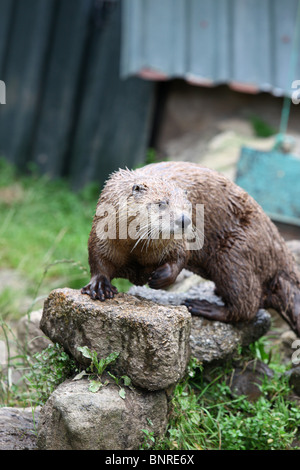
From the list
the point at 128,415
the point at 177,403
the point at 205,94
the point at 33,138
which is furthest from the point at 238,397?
the point at 33,138

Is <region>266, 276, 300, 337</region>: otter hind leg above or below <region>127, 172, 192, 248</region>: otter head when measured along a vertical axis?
below

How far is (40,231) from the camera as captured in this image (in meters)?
6.45

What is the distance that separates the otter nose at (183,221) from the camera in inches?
109

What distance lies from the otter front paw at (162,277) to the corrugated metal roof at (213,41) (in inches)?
129

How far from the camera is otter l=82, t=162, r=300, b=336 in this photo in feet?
9.48

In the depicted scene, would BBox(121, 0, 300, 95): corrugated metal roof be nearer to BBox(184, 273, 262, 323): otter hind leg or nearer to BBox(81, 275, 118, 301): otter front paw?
BBox(184, 273, 262, 323): otter hind leg

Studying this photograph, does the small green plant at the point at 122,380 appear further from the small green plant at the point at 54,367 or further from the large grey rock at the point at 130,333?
the small green plant at the point at 54,367

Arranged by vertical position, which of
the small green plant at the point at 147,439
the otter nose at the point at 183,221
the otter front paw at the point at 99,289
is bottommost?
the small green plant at the point at 147,439

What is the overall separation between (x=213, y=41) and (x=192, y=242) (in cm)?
352

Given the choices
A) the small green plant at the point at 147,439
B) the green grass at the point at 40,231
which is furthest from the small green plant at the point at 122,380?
the green grass at the point at 40,231

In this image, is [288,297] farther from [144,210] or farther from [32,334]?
[32,334]

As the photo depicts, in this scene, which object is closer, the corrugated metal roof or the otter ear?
the otter ear

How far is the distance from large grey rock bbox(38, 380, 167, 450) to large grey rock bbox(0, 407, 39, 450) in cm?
18

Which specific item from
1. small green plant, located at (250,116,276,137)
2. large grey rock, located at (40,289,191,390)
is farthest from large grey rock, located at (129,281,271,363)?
small green plant, located at (250,116,276,137)
